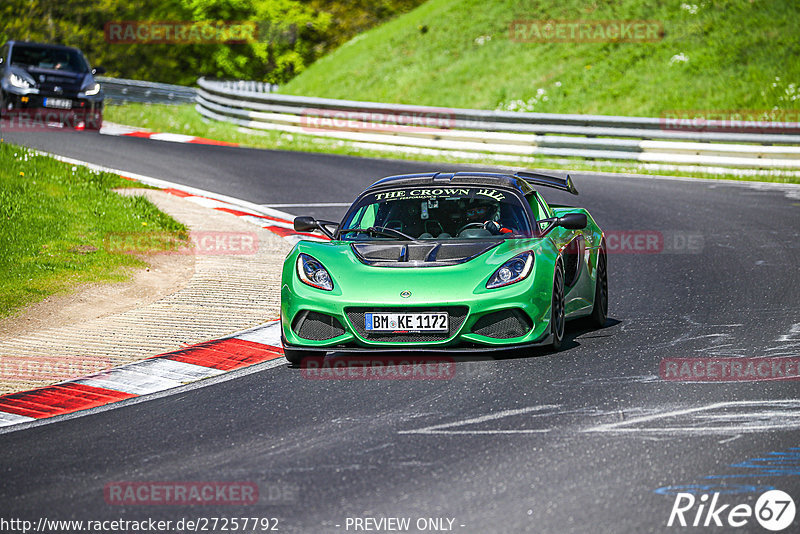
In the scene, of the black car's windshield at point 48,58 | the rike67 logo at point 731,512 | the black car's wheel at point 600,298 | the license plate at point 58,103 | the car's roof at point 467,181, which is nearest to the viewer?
the rike67 logo at point 731,512

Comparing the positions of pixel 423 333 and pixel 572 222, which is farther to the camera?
pixel 572 222

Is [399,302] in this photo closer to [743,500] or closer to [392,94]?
[743,500]

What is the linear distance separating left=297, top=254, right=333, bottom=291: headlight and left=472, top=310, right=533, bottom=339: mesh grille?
3.68 feet

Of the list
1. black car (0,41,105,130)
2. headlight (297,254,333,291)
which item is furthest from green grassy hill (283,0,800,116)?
headlight (297,254,333,291)

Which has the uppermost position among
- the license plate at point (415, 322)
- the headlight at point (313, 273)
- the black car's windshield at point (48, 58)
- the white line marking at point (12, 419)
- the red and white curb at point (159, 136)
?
the black car's windshield at point (48, 58)

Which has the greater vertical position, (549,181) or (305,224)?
(549,181)

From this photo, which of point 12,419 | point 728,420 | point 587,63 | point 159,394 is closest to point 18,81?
point 587,63

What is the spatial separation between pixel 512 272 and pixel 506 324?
38 centimetres

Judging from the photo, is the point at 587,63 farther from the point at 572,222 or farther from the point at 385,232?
the point at 385,232

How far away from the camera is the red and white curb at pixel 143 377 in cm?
722

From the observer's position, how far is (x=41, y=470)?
5.85 meters

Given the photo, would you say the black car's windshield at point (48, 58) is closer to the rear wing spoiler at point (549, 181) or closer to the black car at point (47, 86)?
the black car at point (47, 86)

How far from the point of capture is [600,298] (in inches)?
366

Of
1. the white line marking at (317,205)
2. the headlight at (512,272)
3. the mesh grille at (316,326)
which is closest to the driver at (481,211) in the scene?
the headlight at (512,272)
